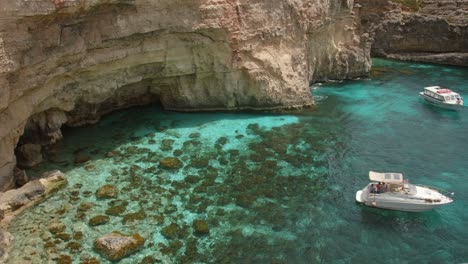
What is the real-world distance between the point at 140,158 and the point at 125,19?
11091 millimetres

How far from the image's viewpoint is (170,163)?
32.3 m

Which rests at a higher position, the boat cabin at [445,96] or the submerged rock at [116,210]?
the boat cabin at [445,96]

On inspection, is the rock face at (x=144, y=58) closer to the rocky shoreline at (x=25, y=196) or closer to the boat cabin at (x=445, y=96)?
the rocky shoreline at (x=25, y=196)

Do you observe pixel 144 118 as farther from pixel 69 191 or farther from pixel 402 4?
pixel 402 4

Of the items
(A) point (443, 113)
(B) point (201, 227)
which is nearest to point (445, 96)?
(A) point (443, 113)

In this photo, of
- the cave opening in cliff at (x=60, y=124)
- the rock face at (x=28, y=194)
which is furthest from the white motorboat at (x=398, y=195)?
the cave opening in cliff at (x=60, y=124)

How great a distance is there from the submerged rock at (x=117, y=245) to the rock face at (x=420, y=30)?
56708mm

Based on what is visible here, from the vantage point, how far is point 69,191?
28641mm

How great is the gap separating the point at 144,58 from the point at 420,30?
179ft

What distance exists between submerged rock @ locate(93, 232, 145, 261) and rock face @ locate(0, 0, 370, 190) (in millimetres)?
9274

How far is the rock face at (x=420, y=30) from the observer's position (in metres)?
70.4

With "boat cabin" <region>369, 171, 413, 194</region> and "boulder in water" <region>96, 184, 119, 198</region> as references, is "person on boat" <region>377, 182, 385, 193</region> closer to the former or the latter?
"boat cabin" <region>369, 171, 413, 194</region>

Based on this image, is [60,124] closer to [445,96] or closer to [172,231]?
[172,231]

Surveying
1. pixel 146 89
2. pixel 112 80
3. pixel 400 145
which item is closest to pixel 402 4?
pixel 400 145
